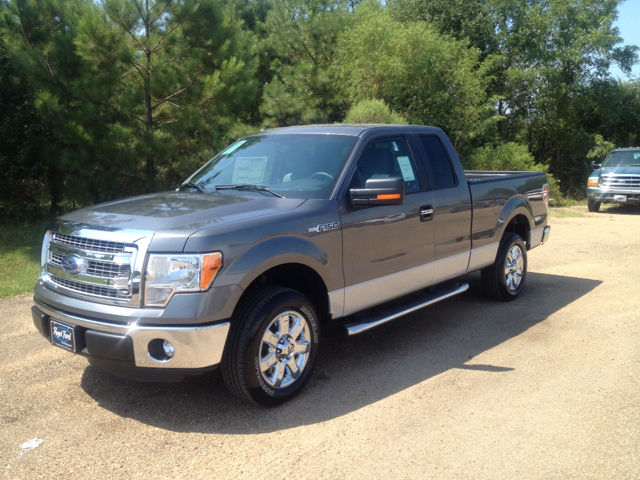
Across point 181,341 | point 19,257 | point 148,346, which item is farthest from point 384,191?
point 19,257

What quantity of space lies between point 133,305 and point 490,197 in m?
4.07

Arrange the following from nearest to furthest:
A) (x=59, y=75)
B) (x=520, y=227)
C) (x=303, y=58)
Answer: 1. (x=520, y=227)
2. (x=59, y=75)
3. (x=303, y=58)

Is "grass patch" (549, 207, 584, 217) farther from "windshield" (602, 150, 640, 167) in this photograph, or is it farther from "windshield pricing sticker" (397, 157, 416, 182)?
"windshield pricing sticker" (397, 157, 416, 182)

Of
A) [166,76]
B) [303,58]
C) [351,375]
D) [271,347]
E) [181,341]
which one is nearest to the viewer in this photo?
[181,341]

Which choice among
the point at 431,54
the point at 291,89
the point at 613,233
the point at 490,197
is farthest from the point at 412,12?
the point at 490,197

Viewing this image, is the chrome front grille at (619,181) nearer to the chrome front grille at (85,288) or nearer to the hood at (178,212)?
the hood at (178,212)

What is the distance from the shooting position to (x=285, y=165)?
195 inches

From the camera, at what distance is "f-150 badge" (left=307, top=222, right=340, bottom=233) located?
13.8 ft

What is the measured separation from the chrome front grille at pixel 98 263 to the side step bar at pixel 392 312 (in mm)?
1667

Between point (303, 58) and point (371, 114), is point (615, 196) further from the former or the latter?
point (303, 58)

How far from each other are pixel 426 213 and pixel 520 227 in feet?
8.12

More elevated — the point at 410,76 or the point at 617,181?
the point at 410,76

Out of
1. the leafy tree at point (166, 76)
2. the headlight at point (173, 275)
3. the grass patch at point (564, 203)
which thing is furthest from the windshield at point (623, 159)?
the headlight at point (173, 275)

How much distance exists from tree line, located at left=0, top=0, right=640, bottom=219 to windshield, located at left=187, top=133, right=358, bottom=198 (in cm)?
646
